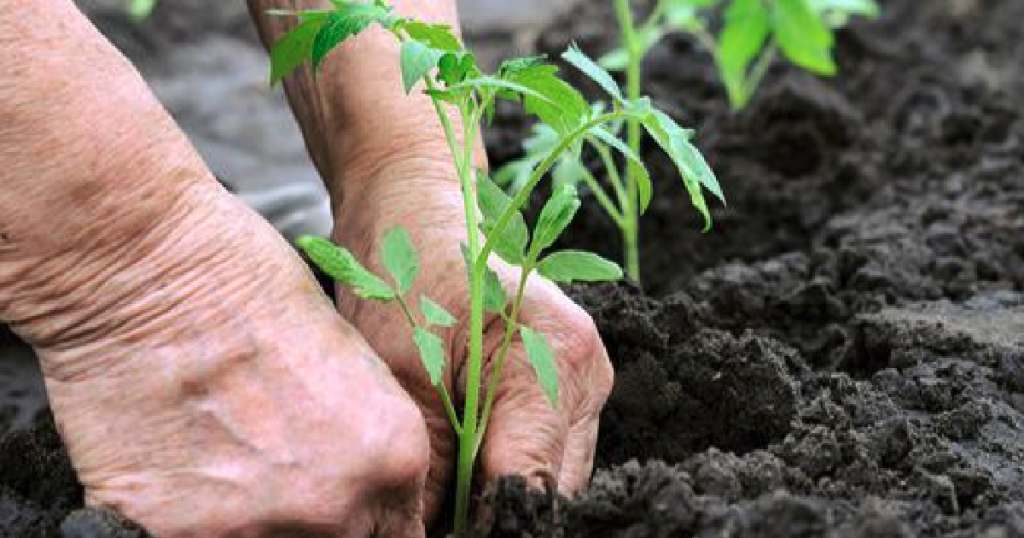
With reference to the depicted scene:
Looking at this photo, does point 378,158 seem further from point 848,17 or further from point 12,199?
point 848,17

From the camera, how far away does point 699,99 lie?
3631 millimetres

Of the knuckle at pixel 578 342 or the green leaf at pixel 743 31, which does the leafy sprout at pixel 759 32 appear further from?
the knuckle at pixel 578 342

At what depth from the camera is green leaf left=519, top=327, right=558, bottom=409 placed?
60.9 inches

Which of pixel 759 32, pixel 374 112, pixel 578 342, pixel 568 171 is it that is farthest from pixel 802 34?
pixel 578 342

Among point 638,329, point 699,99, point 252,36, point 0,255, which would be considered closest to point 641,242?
point 699,99

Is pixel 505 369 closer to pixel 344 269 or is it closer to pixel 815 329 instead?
pixel 344 269

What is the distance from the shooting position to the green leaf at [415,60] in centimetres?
142

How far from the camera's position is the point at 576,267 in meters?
1.61

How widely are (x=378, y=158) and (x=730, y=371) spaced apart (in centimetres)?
56

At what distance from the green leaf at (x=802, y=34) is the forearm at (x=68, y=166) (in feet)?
5.68

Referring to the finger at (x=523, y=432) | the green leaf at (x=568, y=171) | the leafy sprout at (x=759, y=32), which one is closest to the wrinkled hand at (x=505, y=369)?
the finger at (x=523, y=432)

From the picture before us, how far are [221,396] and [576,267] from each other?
1.33ft

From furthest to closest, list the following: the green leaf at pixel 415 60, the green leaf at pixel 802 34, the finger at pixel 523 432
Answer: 1. the green leaf at pixel 802 34
2. the finger at pixel 523 432
3. the green leaf at pixel 415 60

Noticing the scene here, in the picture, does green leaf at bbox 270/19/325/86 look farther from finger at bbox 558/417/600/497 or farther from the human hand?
finger at bbox 558/417/600/497
